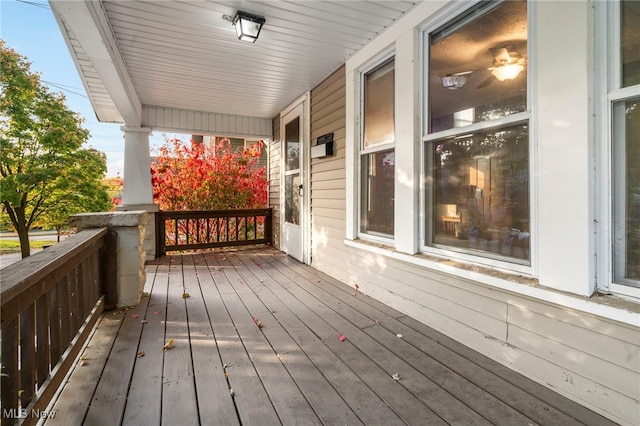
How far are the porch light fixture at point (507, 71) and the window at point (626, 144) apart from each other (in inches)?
17.9

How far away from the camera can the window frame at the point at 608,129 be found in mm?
1413

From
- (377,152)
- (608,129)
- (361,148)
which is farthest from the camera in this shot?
(361,148)

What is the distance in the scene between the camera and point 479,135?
203cm

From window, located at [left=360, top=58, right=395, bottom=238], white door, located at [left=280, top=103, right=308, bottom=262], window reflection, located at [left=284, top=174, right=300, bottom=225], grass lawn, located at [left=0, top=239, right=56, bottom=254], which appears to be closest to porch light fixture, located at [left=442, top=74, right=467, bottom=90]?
window, located at [left=360, top=58, right=395, bottom=238]

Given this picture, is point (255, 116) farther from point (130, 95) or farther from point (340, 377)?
point (340, 377)

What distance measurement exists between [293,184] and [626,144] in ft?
14.0

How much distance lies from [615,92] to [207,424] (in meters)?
2.39

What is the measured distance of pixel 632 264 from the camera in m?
1.39

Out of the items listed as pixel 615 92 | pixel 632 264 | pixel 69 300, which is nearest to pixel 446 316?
pixel 632 264

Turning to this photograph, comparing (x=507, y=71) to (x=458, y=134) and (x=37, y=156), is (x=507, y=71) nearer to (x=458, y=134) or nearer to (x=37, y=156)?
(x=458, y=134)

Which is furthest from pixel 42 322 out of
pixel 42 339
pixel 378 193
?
pixel 378 193

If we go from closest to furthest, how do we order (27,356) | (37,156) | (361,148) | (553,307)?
(27,356), (553,307), (361,148), (37,156)

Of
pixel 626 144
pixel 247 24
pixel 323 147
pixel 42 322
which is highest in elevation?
pixel 247 24

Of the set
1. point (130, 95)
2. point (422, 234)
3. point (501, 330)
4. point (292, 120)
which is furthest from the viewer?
point (292, 120)
